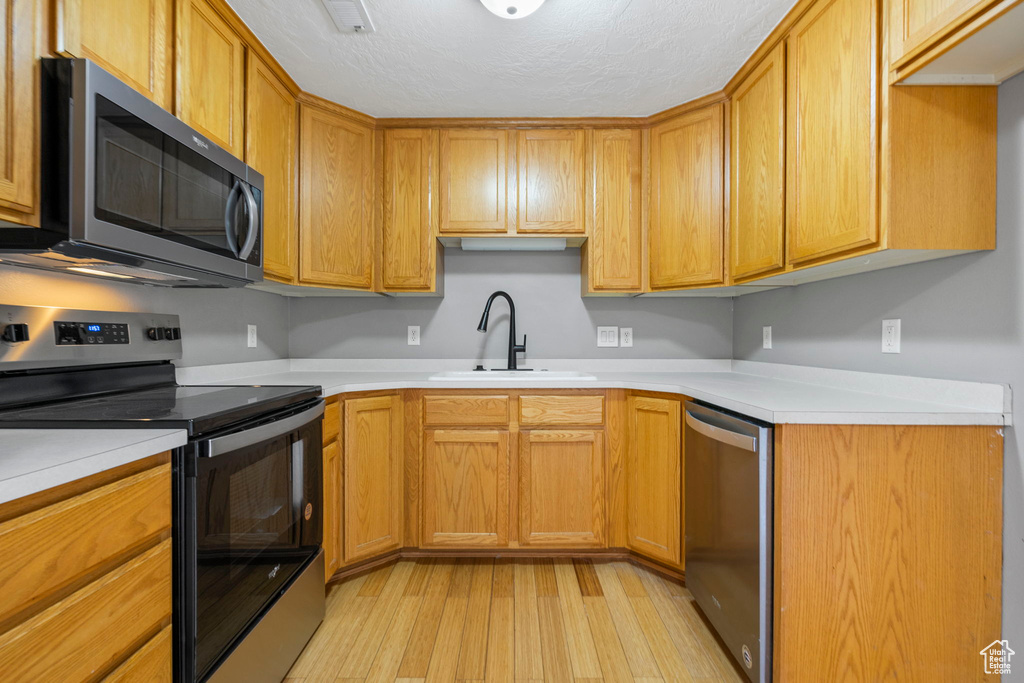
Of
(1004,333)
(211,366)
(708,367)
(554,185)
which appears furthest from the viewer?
(708,367)

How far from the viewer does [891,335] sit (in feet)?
4.92

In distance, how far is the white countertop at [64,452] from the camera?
66 cm

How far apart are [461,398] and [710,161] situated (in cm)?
165

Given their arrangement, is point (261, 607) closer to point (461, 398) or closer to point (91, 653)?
point (91, 653)

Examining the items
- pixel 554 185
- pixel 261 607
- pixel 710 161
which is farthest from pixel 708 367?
pixel 261 607

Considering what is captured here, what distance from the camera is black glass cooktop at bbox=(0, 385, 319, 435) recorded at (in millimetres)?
973

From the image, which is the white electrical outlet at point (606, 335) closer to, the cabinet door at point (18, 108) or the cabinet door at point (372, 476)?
the cabinet door at point (372, 476)

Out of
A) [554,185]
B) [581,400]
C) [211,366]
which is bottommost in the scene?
[581,400]

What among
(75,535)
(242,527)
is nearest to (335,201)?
(242,527)

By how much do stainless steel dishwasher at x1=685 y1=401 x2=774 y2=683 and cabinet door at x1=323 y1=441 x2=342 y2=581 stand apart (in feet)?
4.76

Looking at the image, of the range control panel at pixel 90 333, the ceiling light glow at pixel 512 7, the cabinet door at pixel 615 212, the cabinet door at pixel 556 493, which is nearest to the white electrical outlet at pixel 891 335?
the cabinet door at pixel 615 212

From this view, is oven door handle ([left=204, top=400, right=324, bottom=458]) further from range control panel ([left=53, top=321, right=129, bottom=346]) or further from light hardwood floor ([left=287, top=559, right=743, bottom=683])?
light hardwood floor ([left=287, top=559, right=743, bottom=683])

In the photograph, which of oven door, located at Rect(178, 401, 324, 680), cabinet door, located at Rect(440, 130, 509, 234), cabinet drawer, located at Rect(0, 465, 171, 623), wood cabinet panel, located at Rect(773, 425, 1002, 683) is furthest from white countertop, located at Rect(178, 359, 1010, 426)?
cabinet drawer, located at Rect(0, 465, 171, 623)

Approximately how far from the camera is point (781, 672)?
122 centimetres
